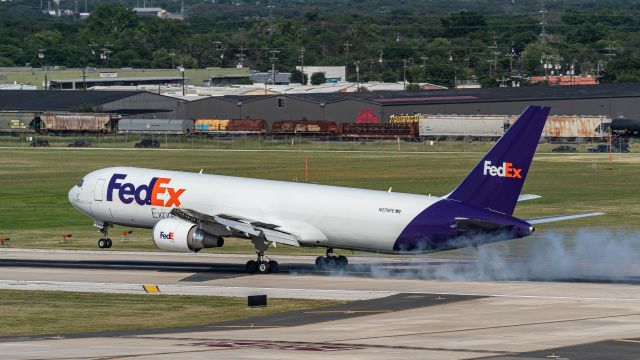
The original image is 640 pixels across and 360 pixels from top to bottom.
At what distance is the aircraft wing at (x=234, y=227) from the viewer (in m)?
60.3

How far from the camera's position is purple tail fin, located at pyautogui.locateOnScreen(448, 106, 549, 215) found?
183 feet

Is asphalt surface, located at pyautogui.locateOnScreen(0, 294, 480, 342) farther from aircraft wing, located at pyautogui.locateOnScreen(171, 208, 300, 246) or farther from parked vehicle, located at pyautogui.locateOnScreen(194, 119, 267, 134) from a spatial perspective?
parked vehicle, located at pyautogui.locateOnScreen(194, 119, 267, 134)

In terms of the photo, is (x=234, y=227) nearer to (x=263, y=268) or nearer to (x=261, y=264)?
(x=261, y=264)

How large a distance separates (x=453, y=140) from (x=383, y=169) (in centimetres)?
5804

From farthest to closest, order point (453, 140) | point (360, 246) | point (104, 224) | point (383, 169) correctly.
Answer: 1. point (453, 140)
2. point (383, 169)
3. point (104, 224)
4. point (360, 246)

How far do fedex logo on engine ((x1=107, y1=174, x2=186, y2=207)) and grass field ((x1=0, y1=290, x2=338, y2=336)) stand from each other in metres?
9.09

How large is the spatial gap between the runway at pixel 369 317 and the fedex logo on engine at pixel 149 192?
336 cm

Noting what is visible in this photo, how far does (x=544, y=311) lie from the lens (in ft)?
158

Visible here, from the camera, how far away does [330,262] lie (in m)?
63.4

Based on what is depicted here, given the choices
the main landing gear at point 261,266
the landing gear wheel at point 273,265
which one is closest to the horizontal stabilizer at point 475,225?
the landing gear wheel at point 273,265

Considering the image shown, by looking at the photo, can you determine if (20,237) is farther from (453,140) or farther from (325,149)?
(453,140)

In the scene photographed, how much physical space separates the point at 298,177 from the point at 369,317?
72.5m

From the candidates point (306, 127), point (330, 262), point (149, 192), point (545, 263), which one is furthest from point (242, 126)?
point (545, 263)

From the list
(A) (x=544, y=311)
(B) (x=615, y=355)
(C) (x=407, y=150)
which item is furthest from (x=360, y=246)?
(C) (x=407, y=150)
